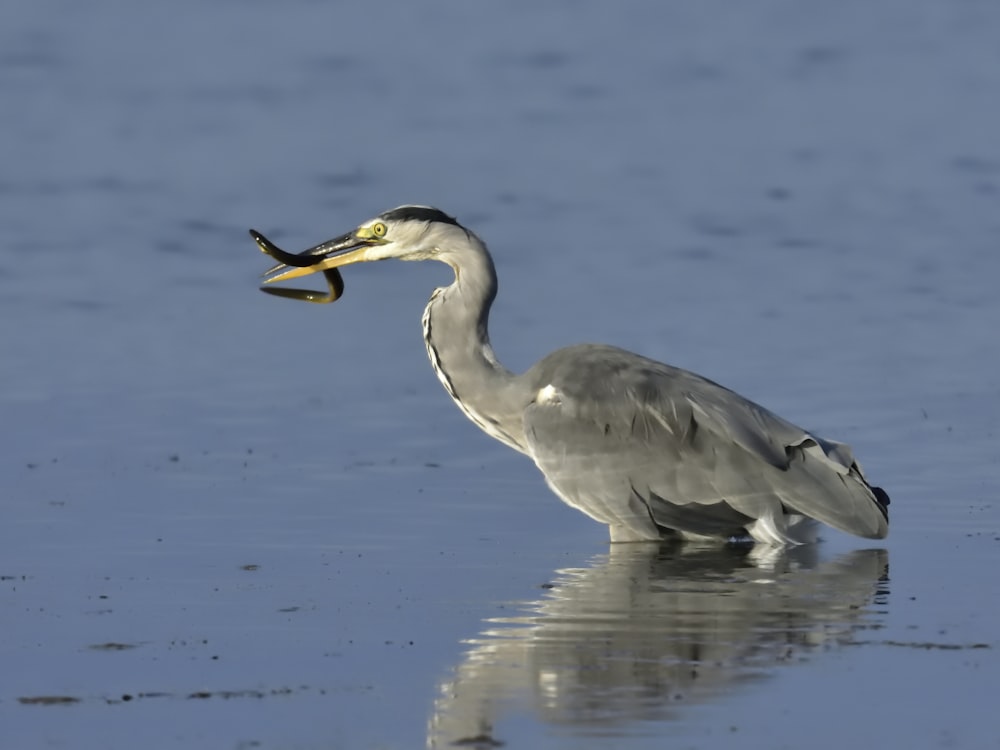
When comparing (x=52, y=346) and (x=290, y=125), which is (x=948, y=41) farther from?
(x=52, y=346)

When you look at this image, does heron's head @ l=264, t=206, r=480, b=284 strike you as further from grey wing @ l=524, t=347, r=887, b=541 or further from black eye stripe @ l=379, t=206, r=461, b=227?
grey wing @ l=524, t=347, r=887, b=541

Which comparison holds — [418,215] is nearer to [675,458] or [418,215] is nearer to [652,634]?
[675,458]

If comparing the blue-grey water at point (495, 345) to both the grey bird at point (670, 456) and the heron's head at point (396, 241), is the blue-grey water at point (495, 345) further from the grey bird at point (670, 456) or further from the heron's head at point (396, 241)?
the heron's head at point (396, 241)

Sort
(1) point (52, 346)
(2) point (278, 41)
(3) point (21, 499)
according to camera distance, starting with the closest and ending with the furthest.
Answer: (3) point (21, 499), (1) point (52, 346), (2) point (278, 41)

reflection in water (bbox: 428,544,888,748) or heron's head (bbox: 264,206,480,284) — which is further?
heron's head (bbox: 264,206,480,284)

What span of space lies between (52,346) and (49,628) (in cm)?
644

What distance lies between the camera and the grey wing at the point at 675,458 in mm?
9438

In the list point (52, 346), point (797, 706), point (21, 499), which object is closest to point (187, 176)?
point (52, 346)

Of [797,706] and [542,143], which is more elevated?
[797,706]

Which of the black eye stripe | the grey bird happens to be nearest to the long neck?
the grey bird

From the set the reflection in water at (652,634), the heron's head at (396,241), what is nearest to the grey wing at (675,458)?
the reflection in water at (652,634)

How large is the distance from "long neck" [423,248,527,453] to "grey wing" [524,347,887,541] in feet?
1.13

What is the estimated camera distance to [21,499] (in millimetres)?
9844

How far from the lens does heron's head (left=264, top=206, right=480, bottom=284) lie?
1074 centimetres
